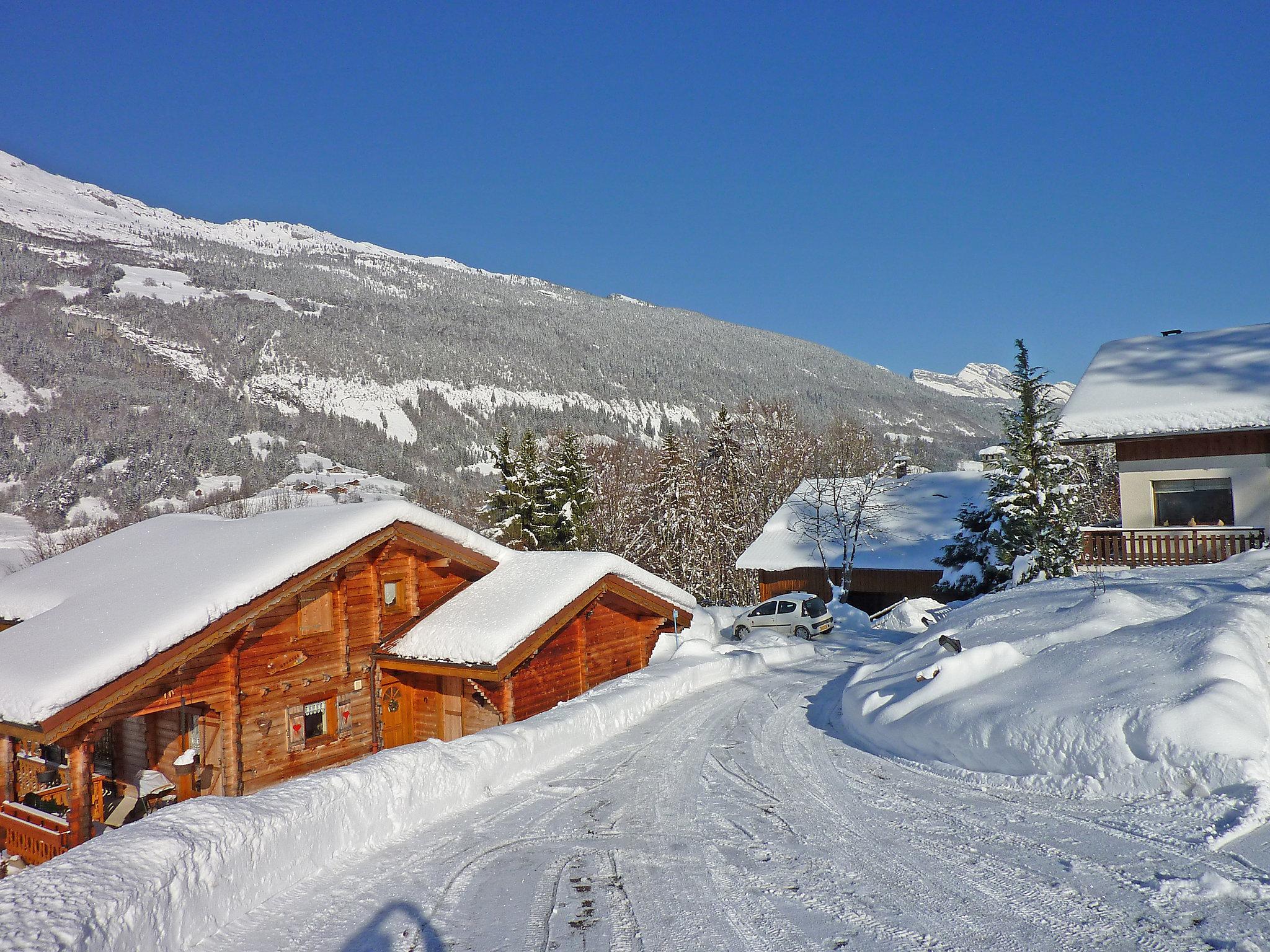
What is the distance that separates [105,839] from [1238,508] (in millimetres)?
22799

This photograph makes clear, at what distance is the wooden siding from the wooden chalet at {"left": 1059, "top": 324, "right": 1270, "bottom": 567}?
0.02 metres

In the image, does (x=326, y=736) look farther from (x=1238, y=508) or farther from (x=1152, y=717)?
(x=1238, y=508)

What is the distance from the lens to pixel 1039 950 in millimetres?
5258

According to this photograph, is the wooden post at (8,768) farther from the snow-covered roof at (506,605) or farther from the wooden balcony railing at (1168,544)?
the wooden balcony railing at (1168,544)

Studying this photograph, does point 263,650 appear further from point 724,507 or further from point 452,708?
point 724,507

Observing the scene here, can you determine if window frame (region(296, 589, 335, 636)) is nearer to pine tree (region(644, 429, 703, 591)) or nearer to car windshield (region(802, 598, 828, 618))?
car windshield (region(802, 598, 828, 618))

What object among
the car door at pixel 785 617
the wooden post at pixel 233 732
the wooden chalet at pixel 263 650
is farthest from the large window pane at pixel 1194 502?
the wooden post at pixel 233 732

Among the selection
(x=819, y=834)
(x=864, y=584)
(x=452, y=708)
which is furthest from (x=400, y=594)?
(x=864, y=584)

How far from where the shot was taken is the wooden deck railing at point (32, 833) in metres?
12.2

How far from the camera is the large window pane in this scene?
18891 mm

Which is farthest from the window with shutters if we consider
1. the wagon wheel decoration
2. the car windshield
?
the car windshield

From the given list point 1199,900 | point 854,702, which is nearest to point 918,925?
point 1199,900

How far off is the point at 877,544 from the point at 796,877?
30.2 m

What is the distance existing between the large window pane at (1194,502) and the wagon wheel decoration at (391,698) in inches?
771
